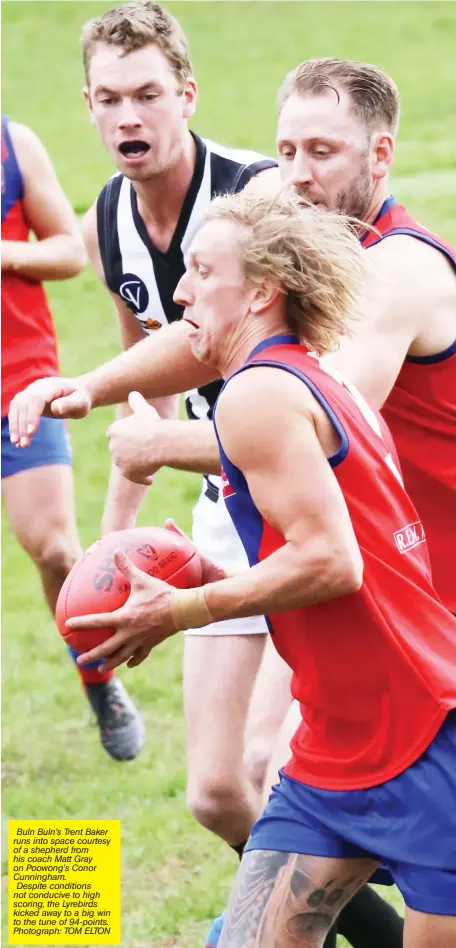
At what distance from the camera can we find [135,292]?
16.5 ft

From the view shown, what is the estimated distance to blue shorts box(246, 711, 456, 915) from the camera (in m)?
3.14

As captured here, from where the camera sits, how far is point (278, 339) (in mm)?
3246

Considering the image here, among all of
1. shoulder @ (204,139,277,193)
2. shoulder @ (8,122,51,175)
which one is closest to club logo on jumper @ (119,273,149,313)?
shoulder @ (204,139,277,193)

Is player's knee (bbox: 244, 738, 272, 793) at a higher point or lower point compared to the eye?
lower

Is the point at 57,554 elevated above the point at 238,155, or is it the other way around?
the point at 238,155

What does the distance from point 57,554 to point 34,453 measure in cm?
41

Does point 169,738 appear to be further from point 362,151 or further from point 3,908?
point 362,151

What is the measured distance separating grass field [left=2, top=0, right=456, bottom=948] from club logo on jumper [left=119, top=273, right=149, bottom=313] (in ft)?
6.14

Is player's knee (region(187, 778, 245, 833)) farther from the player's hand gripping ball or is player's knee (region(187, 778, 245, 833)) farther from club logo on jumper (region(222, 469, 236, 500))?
club logo on jumper (region(222, 469, 236, 500))

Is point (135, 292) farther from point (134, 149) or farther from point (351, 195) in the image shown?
point (351, 195)

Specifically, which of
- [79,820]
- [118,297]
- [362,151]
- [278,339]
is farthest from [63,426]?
[278,339]

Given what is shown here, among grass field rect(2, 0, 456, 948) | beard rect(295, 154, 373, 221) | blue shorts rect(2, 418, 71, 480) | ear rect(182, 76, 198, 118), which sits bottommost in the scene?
grass field rect(2, 0, 456, 948)

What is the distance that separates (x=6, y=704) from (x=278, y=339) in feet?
13.3

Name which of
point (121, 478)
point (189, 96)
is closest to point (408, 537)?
point (121, 478)
